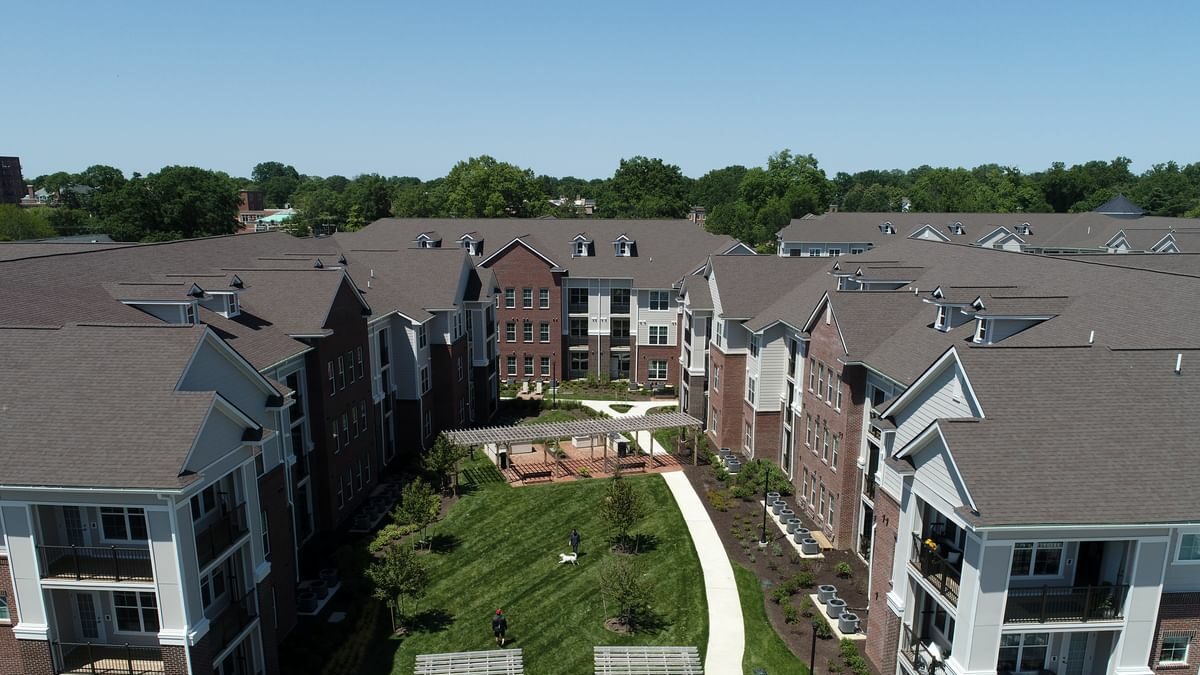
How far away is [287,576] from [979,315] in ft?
79.7

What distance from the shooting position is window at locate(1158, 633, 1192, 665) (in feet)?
57.1

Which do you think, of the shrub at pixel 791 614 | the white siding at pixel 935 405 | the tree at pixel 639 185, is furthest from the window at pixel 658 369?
the tree at pixel 639 185

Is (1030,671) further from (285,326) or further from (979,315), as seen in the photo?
(285,326)

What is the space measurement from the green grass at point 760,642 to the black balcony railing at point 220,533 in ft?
50.3

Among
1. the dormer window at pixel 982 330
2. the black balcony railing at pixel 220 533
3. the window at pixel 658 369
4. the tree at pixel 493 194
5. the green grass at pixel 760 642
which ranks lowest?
the green grass at pixel 760 642

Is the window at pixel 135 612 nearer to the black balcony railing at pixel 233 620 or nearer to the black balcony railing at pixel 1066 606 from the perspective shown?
the black balcony railing at pixel 233 620

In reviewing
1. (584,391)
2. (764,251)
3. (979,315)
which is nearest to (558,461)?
(584,391)

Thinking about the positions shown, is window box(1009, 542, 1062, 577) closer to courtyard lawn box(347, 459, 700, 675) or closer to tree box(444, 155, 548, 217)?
courtyard lawn box(347, 459, 700, 675)

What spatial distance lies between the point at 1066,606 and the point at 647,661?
11.5 meters

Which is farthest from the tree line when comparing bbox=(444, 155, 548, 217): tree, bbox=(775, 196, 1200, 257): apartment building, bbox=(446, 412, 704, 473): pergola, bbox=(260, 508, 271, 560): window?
bbox=(260, 508, 271, 560): window

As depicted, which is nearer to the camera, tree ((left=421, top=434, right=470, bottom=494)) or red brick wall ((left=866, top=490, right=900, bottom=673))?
red brick wall ((left=866, top=490, right=900, bottom=673))

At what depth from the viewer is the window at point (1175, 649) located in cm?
1739

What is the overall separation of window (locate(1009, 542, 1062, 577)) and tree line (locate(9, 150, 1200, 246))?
8567 centimetres

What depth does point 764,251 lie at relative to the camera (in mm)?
108500
